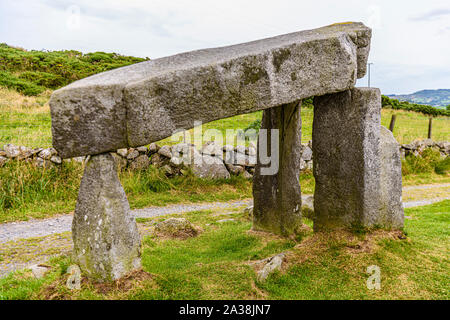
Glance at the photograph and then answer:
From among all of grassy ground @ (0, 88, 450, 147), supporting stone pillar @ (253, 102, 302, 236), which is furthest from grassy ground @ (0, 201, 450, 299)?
grassy ground @ (0, 88, 450, 147)

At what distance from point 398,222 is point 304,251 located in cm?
158

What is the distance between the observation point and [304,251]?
5664 mm

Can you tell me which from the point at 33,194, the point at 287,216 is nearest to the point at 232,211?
the point at 287,216

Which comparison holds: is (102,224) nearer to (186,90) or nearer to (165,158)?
(186,90)

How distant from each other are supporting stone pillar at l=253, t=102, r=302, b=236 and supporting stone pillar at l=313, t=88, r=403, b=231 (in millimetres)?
1066

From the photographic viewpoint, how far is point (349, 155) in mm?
5789

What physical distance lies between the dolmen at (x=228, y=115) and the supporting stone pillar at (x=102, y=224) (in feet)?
0.04

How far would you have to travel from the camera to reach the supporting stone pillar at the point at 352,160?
223 inches

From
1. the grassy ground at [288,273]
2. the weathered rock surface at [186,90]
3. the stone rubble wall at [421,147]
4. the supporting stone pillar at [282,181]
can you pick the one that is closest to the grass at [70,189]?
the supporting stone pillar at [282,181]

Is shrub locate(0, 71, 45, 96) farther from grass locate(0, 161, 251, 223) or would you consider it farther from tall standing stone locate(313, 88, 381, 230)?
tall standing stone locate(313, 88, 381, 230)

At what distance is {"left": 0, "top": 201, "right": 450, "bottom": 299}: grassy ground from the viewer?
468 centimetres

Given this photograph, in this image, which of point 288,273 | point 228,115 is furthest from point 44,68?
A: point 288,273
